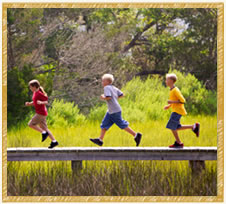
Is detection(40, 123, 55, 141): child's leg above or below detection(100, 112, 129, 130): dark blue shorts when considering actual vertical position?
Result: below

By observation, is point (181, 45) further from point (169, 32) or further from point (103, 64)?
point (103, 64)

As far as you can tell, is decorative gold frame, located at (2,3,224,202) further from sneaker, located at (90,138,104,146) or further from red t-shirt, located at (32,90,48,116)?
sneaker, located at (90,138,104,146)

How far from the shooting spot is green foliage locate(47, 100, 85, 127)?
6793 mm

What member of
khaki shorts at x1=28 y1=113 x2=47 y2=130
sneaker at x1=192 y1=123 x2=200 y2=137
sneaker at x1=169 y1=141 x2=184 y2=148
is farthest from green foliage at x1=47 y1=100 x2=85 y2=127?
sneaker at x1=192 y1=123 x2=200 y2=137

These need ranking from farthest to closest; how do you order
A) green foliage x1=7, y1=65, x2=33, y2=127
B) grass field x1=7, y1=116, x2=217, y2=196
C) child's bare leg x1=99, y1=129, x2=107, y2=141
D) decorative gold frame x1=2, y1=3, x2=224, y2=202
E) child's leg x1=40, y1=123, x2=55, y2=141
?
green foliage x1=7, y1=65, x2=33, y2=127
child's bare leg x1=99, y1=129, x2=107, y2=141
child's leg x1=40, y1=123, x2=55, y2=141
grass field x1=7, y1=116, x2=217, y2=196
decorative gold frame x1=2, y1=3, x2=224, y2=202

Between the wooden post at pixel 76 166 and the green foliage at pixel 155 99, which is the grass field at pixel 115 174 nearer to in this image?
the wooden post at pixel 76 166

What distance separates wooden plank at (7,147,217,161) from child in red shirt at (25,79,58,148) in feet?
0.96

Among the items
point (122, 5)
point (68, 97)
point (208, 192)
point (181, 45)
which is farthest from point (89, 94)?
point (208, 192)

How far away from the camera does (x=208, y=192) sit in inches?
215

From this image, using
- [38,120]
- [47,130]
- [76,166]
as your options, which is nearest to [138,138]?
[76,166]

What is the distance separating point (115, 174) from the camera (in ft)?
18.5

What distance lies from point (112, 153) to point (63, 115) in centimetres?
170

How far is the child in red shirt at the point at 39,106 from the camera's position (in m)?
5.59

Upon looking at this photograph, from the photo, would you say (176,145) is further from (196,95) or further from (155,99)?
(196,95)
